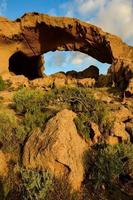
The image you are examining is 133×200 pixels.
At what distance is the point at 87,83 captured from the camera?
2836 cm

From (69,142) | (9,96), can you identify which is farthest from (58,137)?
(9,96)

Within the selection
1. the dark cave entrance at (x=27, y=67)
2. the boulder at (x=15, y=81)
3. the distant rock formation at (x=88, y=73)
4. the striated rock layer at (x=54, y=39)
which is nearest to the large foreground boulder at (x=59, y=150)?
the boulder at (x=15, y=81)

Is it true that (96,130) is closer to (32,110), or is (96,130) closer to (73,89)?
(32,110)

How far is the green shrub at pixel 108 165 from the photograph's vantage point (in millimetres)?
12289

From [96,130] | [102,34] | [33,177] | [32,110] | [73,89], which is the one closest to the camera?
[33,177]

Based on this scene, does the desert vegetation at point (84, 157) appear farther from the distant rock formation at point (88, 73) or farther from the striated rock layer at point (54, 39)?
the distant rock formation at point (88, 73)

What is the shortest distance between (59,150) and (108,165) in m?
1.58

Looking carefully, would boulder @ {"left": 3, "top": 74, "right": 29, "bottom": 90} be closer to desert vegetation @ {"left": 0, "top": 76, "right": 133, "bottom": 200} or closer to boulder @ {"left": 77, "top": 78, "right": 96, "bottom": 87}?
boulder @ {"left": 77, "top": 78, "right": 96, "bottom": 87}

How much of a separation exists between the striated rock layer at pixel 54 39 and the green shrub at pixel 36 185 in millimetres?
19745

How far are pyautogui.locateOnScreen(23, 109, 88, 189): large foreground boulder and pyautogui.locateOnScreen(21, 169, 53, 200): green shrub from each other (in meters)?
0.77

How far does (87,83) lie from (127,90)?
6.98m

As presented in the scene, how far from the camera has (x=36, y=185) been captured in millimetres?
10867

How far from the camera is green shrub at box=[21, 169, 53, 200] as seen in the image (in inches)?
417

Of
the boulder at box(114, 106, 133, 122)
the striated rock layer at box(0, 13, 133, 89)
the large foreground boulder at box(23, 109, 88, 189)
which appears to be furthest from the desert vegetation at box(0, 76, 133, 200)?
the striated rock layer at box(0, 13, 133, 89)
